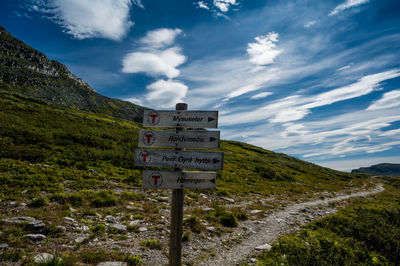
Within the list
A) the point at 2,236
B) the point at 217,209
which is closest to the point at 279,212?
the point at 217,209

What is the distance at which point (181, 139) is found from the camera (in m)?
4.53

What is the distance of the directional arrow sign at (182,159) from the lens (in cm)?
445

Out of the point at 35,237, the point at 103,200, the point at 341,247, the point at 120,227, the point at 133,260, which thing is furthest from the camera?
the point at 103,200

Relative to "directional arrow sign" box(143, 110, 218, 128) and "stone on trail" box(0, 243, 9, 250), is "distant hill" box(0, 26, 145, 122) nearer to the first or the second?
"stone on trail" box(0, 243, 9, 250)

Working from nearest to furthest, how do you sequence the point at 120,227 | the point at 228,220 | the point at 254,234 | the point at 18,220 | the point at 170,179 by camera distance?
the point at 170,179, the point at 18,220, the point at 120,227, the point at 254,234, the point at 228,220

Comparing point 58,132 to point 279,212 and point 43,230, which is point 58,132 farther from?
point 279,212

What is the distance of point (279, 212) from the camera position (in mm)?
13258

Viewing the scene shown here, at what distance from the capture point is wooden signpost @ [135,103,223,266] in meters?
4.42

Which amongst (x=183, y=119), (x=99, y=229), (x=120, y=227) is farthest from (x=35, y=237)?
(x=183, y=119)

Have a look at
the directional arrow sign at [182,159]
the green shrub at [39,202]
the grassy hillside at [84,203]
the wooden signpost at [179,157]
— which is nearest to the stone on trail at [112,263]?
the grassy hillside at [84,203]

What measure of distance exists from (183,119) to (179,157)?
3.02 feet

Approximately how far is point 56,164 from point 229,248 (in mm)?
13461

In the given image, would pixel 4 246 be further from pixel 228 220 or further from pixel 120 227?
pixel 228 220

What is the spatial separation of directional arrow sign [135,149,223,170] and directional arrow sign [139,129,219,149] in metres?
0.17
